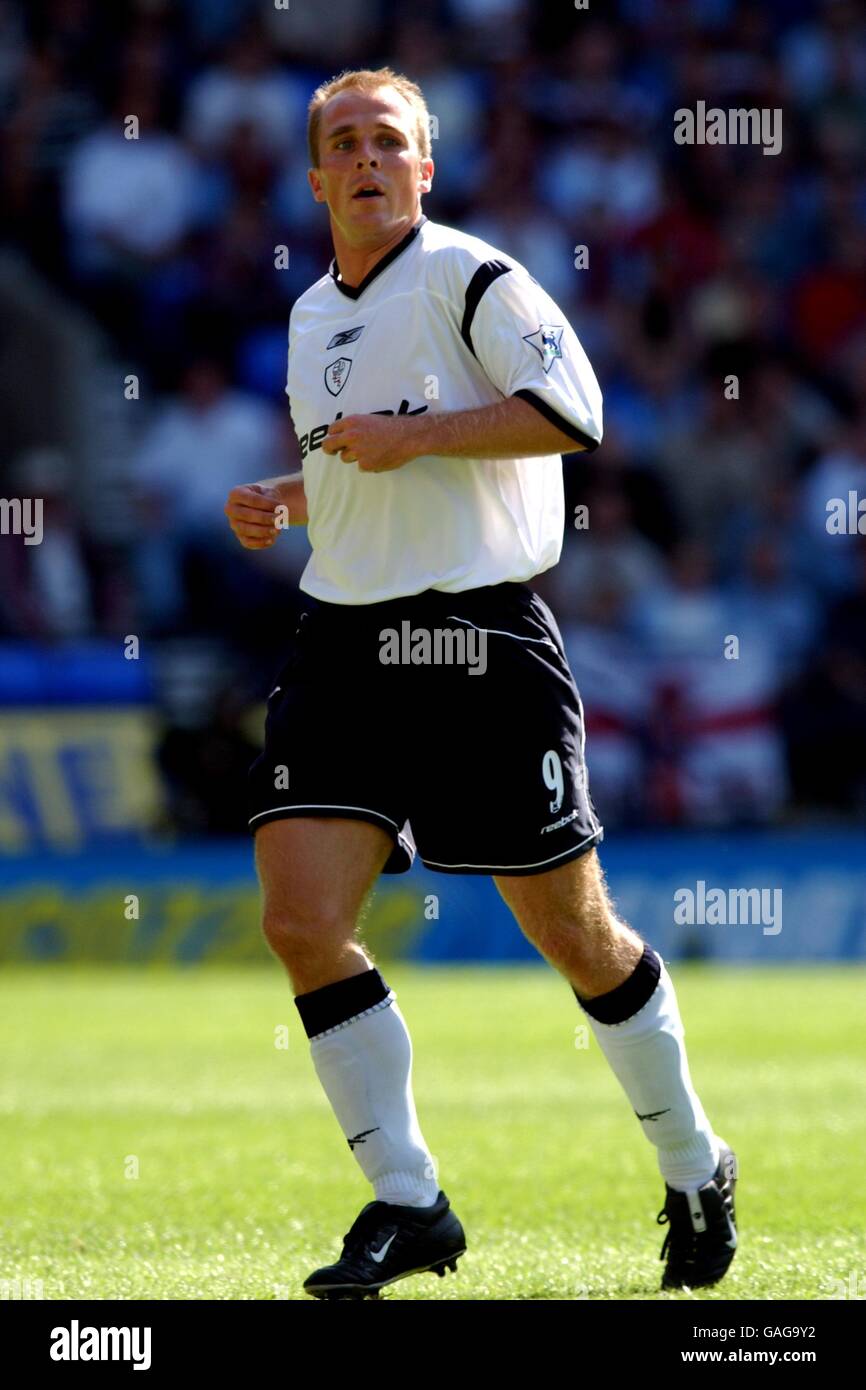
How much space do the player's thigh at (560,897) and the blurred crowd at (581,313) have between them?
8.48 m

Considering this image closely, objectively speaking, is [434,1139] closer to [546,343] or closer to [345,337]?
[345,337]

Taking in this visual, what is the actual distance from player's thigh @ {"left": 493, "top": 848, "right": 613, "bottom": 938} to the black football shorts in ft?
0.13

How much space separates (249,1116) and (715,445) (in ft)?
29.8

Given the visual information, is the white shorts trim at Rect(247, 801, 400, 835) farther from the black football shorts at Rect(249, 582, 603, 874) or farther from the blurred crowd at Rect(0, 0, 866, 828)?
the blurred crowd at Rect(0, 0, 866, 828)

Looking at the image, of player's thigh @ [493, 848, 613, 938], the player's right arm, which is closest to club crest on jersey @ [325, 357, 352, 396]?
the player's right arm

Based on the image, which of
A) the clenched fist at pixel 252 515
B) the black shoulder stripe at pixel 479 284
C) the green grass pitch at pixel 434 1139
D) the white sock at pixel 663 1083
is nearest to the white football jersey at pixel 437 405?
the black shoulder stripe at pixel 479 284

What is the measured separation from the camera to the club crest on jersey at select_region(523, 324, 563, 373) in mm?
4926

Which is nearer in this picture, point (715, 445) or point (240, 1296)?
point (240, 1296)

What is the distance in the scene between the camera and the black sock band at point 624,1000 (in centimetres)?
511

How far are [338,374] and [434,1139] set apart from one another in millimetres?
3245

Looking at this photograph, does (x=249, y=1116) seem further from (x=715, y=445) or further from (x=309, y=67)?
(x=309, y=67)

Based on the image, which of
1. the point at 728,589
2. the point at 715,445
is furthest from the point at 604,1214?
the point at 715,445

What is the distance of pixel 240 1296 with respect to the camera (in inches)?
187

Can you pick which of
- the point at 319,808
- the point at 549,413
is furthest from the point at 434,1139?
the point at 549,413
